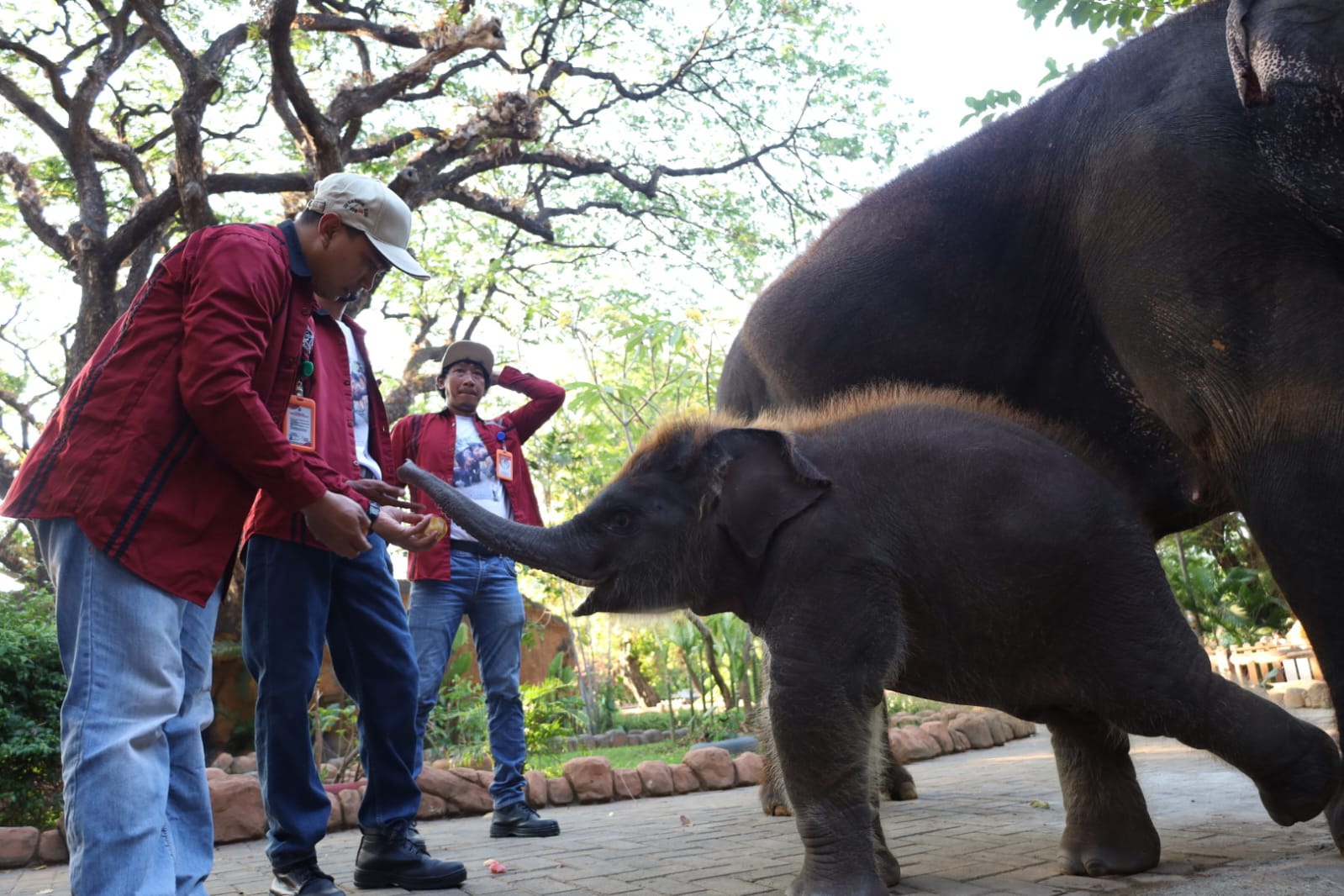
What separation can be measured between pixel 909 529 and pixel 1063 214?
3.57 ft

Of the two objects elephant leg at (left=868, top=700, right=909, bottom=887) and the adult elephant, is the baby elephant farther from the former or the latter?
the adult elephant

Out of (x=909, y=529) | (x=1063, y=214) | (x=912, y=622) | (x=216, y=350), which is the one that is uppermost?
(x=1063, y=214)

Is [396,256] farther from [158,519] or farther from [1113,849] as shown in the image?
[1113,849]

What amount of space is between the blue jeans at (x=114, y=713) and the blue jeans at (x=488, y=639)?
7.70 ft

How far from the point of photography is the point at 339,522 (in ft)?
9.66

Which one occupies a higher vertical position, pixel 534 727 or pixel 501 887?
pixel 534 727

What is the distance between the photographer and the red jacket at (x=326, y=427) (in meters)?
3.42

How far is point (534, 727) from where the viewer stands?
31.1ft

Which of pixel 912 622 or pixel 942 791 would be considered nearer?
pixel 912 622

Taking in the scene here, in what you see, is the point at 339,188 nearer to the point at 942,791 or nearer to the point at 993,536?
the point at 993,536

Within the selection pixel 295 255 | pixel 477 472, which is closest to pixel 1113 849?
pixel 295 255

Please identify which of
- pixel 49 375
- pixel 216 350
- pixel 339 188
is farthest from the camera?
pixel 49 375

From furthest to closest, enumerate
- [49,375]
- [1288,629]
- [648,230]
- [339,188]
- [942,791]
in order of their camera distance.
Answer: [49,375], [648,230], [1288,629], [942,791], [339,188]

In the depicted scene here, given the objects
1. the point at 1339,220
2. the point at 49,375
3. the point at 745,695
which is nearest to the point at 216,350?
the point at 1339,220
